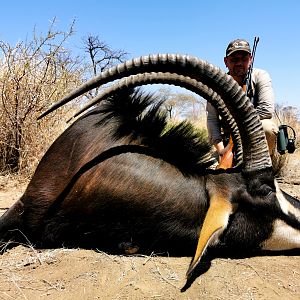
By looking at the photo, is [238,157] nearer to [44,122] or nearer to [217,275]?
[217,275]

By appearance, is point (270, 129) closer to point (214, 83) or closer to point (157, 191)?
point (214, 83)

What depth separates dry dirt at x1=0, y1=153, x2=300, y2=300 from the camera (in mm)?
3025

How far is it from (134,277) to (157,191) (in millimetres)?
676

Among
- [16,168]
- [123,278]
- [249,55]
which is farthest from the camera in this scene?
[16,168]

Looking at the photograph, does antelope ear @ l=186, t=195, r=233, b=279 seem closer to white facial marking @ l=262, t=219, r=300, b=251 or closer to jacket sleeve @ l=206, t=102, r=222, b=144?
white facial marking @ l=262, t=219, r=300, b=251

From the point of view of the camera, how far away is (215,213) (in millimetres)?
3264

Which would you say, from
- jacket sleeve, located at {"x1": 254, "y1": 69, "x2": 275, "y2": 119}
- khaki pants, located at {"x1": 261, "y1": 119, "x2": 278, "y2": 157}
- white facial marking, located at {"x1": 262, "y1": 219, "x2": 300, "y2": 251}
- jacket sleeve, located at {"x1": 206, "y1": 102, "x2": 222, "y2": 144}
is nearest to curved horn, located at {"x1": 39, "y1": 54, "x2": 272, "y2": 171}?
white facial marking, located at {"x1": 262, "y1": 219, "x2": 300, "y2": 251}

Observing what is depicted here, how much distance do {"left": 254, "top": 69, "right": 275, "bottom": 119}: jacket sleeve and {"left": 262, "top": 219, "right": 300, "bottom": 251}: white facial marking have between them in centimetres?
251

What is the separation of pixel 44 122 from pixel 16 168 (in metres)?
0.92

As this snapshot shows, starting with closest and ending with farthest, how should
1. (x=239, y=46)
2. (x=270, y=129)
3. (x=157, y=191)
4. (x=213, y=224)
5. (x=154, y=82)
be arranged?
1. (x=213, y=224)
2. (x=157, y=191)
3. (x=154, y=82)
4. (x=239, y=46)
5. (x=270, y=129)

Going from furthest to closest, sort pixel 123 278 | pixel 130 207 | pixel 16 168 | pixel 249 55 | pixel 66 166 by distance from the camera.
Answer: pixel 16 168 → pixel 249 55 → pixel 66 166 → pixel 130 207 → pixel 123 278

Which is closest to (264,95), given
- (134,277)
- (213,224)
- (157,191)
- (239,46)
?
(239,46)

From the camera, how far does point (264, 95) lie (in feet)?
18.9

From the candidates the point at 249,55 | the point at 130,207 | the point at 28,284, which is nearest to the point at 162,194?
the point at 130,207
